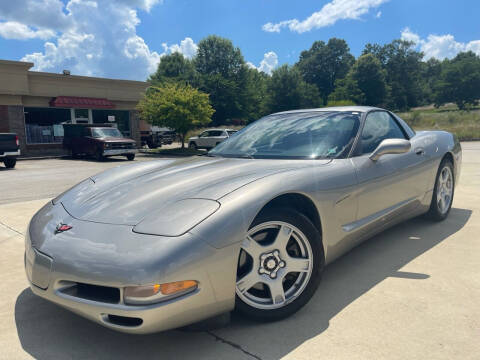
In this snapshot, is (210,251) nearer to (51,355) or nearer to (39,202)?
(51,355)

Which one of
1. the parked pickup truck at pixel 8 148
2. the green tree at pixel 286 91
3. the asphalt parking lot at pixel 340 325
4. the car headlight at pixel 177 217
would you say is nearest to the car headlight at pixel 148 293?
the car headlight at pixel 177 217

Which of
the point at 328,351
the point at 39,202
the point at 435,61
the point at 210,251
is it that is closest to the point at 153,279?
the point at 210,251

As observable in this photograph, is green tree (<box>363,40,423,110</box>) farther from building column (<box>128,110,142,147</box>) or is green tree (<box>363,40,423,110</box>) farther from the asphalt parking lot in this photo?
the asphalt parking lot

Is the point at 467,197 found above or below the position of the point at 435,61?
below

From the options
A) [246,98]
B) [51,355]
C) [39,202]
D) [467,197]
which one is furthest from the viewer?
[246,98]

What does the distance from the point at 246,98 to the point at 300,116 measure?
176ft

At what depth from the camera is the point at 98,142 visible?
1695cm

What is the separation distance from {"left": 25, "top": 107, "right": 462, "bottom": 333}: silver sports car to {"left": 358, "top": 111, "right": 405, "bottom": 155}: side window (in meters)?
0.03

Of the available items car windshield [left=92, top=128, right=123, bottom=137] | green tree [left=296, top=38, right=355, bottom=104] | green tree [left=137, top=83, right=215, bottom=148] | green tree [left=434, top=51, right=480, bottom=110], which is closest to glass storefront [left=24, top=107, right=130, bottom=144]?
green tree [left=137, top=83, right=215, bottom=148]

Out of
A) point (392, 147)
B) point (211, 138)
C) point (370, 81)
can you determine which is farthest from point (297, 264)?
point (370, 81)

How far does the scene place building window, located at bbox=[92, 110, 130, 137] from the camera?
24.9m

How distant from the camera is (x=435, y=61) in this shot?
117 m

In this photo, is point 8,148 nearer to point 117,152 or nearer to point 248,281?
point 117,152

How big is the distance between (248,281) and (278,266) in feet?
0.72
